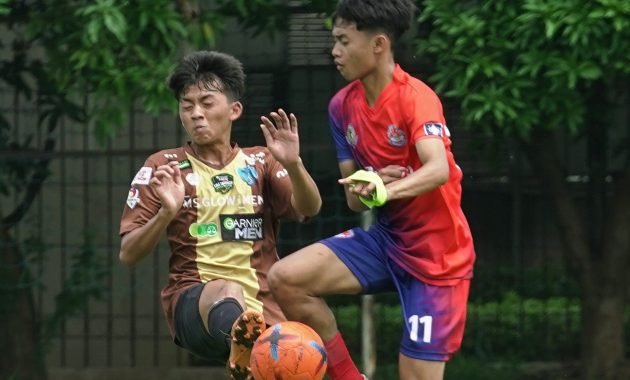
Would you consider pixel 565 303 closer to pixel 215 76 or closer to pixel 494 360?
pixel 494 360

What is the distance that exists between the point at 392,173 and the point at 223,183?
728mm

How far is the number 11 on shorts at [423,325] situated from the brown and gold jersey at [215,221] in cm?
60

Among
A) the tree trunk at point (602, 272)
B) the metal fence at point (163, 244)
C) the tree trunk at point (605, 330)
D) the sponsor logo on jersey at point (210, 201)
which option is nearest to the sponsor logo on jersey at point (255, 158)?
the sponsor logo on jersey at point (210, 201)

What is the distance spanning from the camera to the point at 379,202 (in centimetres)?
571

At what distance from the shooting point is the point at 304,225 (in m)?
9.16

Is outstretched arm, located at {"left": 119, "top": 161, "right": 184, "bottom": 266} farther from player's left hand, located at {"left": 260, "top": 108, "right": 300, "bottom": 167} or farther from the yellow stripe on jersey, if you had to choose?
player's left hand, located at {"left": 260, "top": 108, "right": 300, "bottom": 167}

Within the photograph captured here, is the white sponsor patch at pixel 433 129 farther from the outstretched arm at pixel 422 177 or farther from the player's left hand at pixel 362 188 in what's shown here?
the player's left hand at pixel 362 188

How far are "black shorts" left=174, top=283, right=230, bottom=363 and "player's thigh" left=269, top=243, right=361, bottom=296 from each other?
337mm

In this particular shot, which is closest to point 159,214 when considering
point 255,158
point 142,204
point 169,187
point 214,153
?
point 169,187

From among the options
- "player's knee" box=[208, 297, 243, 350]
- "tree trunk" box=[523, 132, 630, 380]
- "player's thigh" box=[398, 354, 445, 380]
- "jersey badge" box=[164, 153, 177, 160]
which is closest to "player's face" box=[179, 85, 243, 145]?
"jersey badge" box=[164, 153, 177, 160]

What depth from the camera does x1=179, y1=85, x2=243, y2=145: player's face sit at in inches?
245

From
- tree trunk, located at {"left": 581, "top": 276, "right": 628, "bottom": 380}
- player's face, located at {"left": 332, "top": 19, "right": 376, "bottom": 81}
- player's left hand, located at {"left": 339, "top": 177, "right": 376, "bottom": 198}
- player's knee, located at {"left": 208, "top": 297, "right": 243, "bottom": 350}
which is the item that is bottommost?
tree trunk, located at {"left": 581, "top": 276, "right": 628, "bottom": 380}

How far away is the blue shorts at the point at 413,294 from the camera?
20.5 ft

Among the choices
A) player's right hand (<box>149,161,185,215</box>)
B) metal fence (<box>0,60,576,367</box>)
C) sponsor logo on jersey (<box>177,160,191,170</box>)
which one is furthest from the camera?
metal fence (<box>0,60,576,367</box>)
